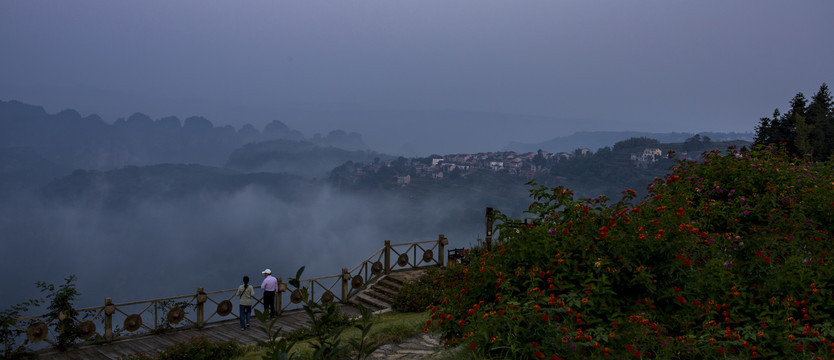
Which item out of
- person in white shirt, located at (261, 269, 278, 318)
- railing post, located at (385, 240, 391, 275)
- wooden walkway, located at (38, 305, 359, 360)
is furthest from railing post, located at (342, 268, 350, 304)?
person in white shirt, located at (261, 269, 278, 318)

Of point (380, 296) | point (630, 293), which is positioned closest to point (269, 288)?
point (380, 296)

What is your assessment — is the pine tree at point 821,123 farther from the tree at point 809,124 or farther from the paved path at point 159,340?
→ the paved path at point 159,340

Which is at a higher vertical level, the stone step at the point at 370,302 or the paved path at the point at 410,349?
the paved path at the point at 410,349

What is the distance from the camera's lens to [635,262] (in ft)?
16.6

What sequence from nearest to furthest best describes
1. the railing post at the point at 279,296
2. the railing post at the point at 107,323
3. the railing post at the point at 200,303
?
the railing post at the point at 107,323
the railing post at the point at 200,303
the railing post at the point at 279,296

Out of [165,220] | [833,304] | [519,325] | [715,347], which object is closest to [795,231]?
[833,304]

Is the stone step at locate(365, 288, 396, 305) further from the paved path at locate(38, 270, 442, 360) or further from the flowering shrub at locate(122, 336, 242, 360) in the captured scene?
the flowering shrub at locate(122, 336, 242, 360)

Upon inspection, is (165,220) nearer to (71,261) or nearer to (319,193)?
(71,261)

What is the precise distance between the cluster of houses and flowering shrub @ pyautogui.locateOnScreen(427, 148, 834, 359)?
14062cm

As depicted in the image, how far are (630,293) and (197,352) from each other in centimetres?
867

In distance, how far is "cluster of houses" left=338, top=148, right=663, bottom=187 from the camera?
153 metres

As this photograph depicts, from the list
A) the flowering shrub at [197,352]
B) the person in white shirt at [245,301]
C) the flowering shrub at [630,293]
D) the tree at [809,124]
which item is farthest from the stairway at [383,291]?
the tree at [809,124]

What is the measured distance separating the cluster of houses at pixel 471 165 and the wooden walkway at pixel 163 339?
13489 cm

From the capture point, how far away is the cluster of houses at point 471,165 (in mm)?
153125
